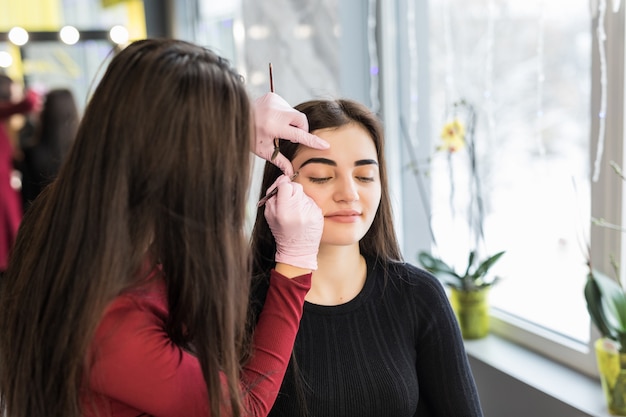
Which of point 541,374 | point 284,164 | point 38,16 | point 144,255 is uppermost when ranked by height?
point 38,16

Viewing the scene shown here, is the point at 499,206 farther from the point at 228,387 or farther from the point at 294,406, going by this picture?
the point at 228,387

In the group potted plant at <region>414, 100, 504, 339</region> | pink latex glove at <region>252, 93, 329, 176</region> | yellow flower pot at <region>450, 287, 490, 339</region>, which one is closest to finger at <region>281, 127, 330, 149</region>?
pink latex glove at <region>252, 93, 329, 176</region>

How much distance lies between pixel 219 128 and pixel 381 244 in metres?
0.56

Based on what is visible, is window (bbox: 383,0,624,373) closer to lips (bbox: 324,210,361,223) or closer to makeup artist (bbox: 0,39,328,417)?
lips (bbox: 324,210,361,223)

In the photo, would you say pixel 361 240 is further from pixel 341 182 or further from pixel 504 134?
pixel 504 134

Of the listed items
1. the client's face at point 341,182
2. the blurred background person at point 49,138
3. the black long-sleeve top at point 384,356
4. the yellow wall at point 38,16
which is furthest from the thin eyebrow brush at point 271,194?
the yellow wall at point 38,16

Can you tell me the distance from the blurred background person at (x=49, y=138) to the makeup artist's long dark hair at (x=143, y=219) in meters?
2.70

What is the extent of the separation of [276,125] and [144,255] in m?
0.36

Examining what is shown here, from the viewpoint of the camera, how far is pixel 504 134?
6.25 feet

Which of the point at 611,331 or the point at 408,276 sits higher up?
the point at 408,276

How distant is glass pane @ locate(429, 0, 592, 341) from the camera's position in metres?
1.67

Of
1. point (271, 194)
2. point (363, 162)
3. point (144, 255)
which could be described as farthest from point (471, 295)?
point (144, 255)

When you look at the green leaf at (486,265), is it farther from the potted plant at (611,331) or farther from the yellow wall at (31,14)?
the yellow wall at (31,14)

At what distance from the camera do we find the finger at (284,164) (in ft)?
3.96
